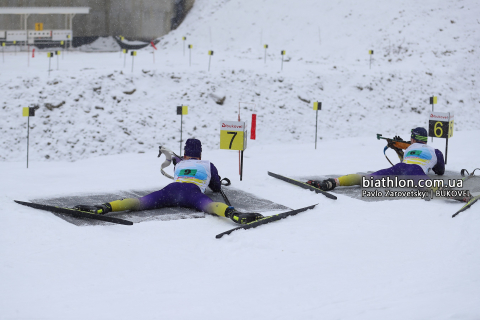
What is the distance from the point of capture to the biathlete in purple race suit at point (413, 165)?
832 cm

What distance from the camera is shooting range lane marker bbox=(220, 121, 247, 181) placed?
9252 mm

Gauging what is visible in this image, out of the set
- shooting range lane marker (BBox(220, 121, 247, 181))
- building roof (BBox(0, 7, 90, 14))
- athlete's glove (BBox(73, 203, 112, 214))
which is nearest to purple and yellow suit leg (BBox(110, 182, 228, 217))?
athlete's glove (BBox(73, 203, 112, 214))

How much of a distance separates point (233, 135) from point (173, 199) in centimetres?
252

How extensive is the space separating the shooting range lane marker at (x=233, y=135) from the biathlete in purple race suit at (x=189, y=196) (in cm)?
161

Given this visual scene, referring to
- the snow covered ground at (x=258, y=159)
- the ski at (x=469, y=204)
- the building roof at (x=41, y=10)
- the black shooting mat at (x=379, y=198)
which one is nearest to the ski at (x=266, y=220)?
the snow covered ground at (x=258, y=159)

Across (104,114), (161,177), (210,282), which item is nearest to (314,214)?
(210,282)

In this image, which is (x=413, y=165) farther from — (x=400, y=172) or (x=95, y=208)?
(x=95, y=208)

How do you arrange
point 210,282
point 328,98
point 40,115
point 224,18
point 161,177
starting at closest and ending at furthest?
point 210,282, point 161,177, point 40,115, point 328,98, point 224,18

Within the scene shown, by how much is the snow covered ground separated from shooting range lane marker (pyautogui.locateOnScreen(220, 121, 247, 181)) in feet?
2.37

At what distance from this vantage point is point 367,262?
5.13 metres

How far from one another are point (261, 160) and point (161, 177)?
317 cm

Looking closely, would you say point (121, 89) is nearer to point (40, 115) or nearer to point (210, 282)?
point (40, 115)

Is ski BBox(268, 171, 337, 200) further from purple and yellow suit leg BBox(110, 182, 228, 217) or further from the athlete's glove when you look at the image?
the athlete's glove

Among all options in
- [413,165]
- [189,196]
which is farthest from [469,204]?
[189,196]
